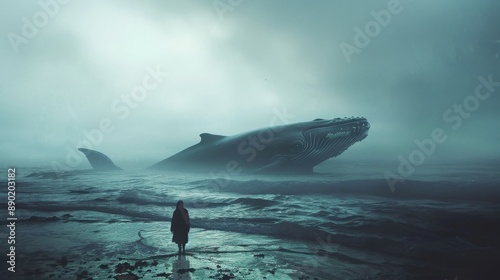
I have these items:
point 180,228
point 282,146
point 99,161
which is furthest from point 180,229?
point 99,161

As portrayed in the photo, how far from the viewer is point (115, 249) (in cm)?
1027

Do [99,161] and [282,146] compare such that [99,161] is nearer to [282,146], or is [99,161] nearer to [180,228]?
[282,146]

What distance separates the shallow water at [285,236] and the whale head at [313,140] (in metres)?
12.4

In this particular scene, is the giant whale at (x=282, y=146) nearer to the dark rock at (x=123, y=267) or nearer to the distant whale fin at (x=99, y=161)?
the distant whale fin at (x=99, y=161)

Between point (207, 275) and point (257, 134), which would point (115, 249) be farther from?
point (257, 134)

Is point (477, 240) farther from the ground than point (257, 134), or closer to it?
closer to it

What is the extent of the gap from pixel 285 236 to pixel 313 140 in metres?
22.6

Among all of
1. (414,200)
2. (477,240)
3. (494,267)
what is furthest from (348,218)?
(414,200)

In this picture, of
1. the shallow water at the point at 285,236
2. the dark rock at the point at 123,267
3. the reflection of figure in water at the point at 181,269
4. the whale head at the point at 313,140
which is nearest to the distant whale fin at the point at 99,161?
the whale head at the point at 313,140

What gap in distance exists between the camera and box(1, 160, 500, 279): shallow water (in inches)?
333

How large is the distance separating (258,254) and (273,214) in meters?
6.57

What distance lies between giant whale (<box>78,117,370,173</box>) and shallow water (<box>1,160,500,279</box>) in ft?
41.5

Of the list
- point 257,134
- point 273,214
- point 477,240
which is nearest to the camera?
point 477,240

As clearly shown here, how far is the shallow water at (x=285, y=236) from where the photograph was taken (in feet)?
27.7
